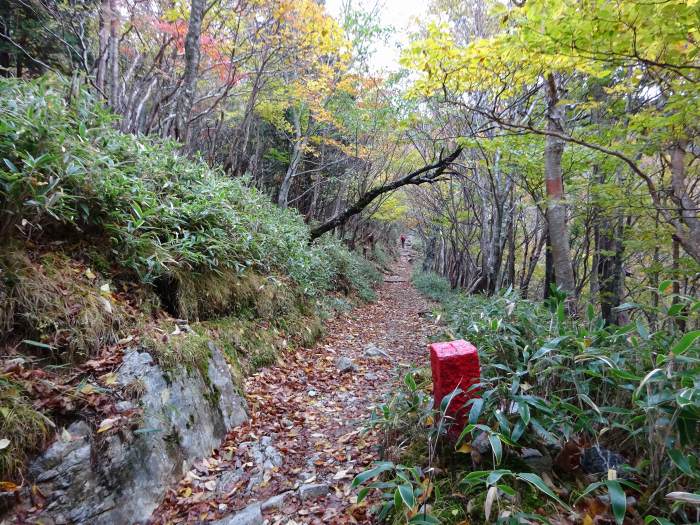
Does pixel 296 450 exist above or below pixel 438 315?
below

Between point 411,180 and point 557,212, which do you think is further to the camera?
point 411,180

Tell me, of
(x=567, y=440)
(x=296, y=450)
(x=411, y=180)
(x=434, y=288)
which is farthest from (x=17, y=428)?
(x=434, y=288)

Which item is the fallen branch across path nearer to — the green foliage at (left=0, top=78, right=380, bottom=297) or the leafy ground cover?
the green foliage at (left=0, top=78, right=380, bottom=297)

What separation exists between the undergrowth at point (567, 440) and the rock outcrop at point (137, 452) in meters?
1.60

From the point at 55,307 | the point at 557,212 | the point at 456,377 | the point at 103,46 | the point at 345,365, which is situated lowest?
the point at 345,365

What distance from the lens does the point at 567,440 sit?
2143 mm

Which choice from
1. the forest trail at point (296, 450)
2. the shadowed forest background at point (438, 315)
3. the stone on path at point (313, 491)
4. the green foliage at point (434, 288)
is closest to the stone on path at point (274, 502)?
the forest trail at point (296, 450)

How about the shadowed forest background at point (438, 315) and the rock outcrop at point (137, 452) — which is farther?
the rock outcrop at point (137, 452)

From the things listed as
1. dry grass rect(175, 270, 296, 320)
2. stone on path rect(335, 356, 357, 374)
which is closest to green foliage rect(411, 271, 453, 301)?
stone on path rect(335, 356, 357, 374)

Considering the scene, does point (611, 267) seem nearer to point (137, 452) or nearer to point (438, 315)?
point (438, 315)

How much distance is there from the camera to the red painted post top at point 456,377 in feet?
7.79

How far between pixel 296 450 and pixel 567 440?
228cm

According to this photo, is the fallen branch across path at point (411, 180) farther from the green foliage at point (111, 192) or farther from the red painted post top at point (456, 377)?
A: the red painted post top at point (456, 377)

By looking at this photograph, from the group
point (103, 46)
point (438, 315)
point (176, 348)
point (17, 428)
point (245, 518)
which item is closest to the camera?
point (17, 428)
